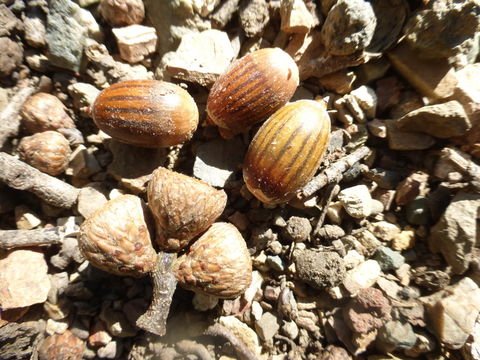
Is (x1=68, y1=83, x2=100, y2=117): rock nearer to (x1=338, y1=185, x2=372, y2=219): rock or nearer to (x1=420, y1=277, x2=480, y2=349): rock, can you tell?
(x1=338, y1=185, x2=372, y2=219): rock

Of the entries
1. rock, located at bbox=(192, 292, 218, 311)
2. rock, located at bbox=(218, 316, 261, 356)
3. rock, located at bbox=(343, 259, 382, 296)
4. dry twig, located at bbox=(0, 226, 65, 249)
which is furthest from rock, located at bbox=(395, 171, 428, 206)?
dry twig, located at bbox=(0, 226, 65, 249)

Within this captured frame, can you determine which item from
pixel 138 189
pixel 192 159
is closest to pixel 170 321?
pixel 138 189

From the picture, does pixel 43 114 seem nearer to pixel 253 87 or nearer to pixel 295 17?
pixel 253 87

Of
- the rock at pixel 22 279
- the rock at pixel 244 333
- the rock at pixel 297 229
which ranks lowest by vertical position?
the rock at pixel 22 279

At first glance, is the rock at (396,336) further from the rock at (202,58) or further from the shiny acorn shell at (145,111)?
the rock at (202,58)

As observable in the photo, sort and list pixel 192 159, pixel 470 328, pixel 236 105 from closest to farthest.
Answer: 1. pixel 470 328
2. pixel 236 105
3. pixel 192 159

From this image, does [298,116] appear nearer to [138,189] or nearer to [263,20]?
[263,20]

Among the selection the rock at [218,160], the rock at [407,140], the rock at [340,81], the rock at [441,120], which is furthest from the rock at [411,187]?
the rock at [218,160]
